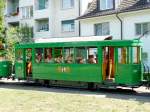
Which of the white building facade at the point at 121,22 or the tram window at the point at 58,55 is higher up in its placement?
the white building facade at the point at 121,22

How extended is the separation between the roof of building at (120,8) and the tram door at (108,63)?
1016cm

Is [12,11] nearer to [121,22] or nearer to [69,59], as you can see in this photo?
[121,22]

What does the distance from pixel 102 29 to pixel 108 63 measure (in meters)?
14.7

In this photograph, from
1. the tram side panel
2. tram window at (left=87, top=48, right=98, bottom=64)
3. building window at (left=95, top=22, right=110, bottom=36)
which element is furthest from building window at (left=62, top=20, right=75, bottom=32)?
tram window at (left=87, top=48, right=98, bottom=64)

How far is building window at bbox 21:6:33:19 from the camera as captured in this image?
1970 inches

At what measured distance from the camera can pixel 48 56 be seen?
2569cm

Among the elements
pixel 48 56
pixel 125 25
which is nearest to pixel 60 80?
pixel 48 56

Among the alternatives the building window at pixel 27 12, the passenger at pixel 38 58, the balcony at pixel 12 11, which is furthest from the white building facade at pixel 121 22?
the balcony at pixel 12 11

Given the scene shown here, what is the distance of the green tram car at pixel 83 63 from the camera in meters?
22.0

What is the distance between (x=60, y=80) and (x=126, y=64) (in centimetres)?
471

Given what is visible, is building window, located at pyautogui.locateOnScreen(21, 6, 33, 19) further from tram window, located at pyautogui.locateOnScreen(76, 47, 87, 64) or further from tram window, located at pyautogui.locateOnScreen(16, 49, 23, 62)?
tram window, located at pyautogui.locateOnScreen(76, 47, 87, 64)

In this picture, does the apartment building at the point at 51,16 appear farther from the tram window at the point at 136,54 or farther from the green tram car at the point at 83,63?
the tram window at the point at 136,54

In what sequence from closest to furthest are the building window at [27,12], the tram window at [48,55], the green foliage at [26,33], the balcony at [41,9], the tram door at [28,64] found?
1. the tram window at [48,55]
2. the tram door at [28,64]
3. the balcony at [41,9]
4. the green foliage at [26,33]
5. the building window at [27,12]

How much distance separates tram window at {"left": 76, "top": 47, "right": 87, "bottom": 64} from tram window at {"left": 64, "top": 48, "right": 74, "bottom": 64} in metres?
0.38
